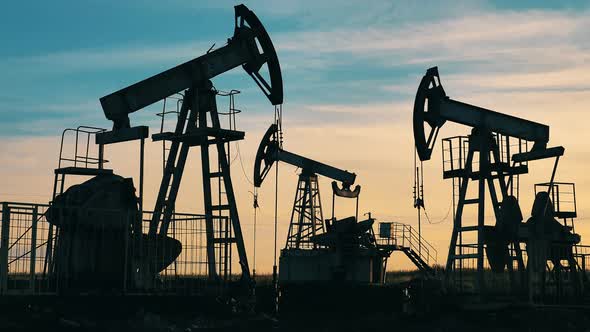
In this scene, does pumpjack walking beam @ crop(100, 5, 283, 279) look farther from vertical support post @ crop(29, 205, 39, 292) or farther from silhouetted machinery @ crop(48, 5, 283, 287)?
vertical support post @ crop(29, 205, 39, 292)

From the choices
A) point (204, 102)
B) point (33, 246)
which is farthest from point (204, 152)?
point (33, 246)

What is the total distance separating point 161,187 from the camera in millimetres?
28734

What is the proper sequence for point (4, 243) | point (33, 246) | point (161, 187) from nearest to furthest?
point (4, 243)
point (33, 246)
point (161, 187)

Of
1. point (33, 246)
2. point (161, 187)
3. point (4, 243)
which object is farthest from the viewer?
point (161, 187)

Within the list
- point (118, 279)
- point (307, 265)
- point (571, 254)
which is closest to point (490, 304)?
point (571, 254)

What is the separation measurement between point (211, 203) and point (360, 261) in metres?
9.77

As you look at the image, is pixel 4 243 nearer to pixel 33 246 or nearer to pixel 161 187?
pixel 33 246

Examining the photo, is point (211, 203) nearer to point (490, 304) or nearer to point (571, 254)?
point (490, 304)

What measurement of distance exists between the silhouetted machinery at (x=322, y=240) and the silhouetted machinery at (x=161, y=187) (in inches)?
243

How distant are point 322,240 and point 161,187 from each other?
11.2 metres

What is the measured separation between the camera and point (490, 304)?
27531mm

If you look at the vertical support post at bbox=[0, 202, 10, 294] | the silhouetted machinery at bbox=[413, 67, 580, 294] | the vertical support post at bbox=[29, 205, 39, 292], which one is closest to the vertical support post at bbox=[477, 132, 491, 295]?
the silhouetted machinery at bbox=[413, 67, 580, 294]

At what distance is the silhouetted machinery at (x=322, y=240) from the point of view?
124 ft

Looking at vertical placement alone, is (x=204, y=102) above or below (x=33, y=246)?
above
